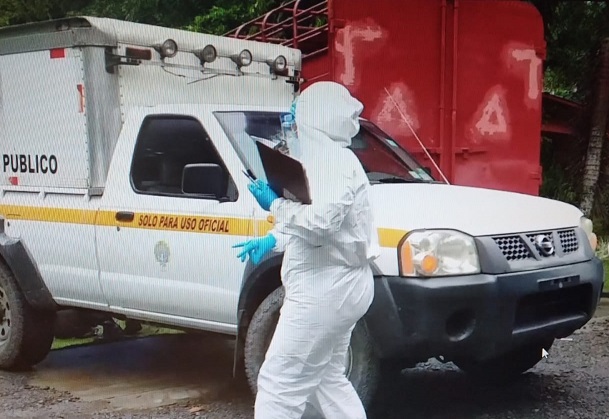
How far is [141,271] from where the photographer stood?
18.6ft

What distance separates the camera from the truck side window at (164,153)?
5707 mm

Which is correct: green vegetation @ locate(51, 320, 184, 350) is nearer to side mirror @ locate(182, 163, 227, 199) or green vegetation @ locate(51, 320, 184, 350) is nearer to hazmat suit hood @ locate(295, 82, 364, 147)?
side mirror @ locate(182, 163, 227, 199)

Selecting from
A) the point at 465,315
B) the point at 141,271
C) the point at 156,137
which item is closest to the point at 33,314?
the point at 141,271

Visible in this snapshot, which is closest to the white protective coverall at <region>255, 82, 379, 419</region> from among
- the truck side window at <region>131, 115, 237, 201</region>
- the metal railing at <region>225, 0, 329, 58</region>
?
the truck side window at <region>131, 115, 237, 201</region>

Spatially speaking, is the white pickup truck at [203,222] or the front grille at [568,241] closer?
the white pickup truck at [203,222]

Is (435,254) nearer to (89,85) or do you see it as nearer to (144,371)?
(89,85)

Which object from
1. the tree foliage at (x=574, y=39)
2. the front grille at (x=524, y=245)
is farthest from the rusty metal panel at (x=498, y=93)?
the front grille at (x=524, y=245)

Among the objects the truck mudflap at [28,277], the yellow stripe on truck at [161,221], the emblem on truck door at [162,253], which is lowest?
the truck mudflap at [28,277]

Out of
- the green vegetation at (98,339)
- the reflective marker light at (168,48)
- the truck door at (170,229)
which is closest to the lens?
the truck door at (170,229)

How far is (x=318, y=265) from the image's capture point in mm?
3850

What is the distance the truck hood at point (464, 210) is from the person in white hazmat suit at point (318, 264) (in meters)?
0.80

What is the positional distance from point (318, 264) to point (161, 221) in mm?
1938

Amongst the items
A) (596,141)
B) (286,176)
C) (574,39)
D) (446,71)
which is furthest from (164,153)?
(574,39)

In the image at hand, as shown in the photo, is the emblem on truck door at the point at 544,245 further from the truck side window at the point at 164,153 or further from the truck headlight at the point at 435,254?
the truck side window at the point at 164,153
